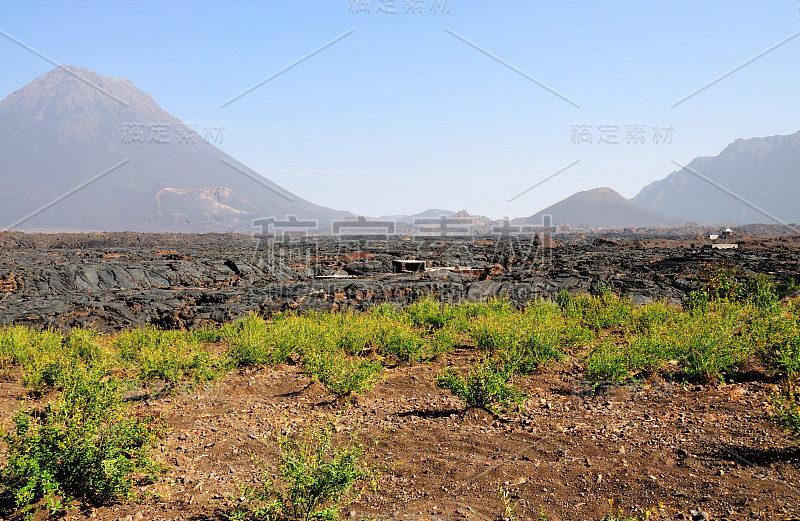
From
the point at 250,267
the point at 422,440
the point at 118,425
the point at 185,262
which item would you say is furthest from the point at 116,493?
the point at 185,262

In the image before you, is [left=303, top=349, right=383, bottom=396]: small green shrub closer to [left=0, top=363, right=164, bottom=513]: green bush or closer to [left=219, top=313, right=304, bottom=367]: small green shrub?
[left=219, top=313, right=304, bottom=367]: small green shrub

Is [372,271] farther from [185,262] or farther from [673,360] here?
[673,360]

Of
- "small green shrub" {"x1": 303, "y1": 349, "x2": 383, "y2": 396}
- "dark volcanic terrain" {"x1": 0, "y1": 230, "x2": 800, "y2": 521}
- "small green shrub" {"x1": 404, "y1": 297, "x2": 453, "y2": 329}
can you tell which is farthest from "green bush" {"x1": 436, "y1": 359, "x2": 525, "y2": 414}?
"small green shrub" {"x1": 404, "y1": 297, "x2": 453, "y2": 329}

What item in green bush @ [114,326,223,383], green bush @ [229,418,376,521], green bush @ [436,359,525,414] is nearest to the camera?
green bush @ [229,418,376,521]

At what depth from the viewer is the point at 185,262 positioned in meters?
26.7

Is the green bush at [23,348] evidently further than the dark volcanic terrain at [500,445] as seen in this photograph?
Yes

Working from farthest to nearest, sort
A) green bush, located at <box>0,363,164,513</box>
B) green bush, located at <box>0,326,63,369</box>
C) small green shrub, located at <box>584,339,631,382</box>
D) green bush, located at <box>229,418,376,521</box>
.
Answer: green bush, located at <box>0,326,63,369</box>
small green shrub, located at <box>584,339,631,382</box>
green bush, located at <box>0,363,164,513</box>
green bush, located at <box>229,418,376,521</box>

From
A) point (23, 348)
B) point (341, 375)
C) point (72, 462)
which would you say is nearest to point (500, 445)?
point (341, 375)

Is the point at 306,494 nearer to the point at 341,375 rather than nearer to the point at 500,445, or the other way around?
the point at 500,445

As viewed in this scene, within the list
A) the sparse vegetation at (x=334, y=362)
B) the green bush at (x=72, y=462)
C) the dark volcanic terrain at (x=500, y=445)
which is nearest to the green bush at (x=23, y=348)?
the sparse vegetation at (x=334, y=362)

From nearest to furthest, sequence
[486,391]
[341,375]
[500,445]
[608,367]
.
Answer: [500,445]
[486,391]
[341,375]
[608,367]

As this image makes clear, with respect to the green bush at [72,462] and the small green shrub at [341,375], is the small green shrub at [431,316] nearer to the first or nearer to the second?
the small green shrub at [341,375]

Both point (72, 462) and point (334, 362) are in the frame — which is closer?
point (72, 462)

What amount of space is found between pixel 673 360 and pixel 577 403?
232cm
